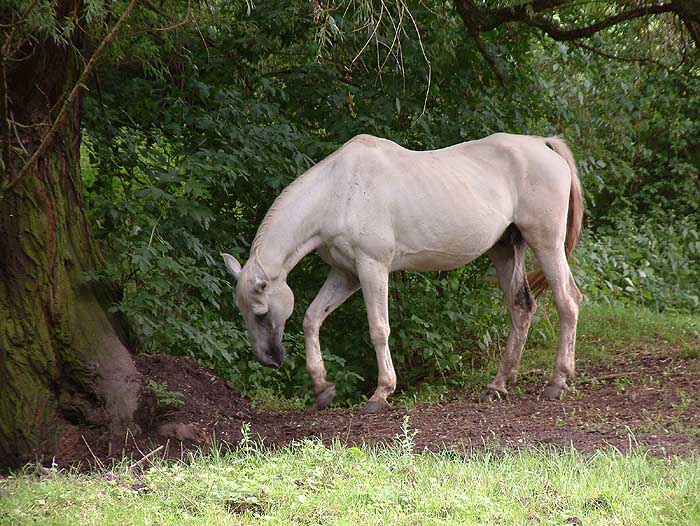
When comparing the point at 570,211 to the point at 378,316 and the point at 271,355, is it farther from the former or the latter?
the point at 271,355

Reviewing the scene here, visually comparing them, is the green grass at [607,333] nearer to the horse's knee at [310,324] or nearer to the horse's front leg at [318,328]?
the horse's front leg at [318,328]

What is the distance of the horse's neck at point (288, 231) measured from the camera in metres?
6.61

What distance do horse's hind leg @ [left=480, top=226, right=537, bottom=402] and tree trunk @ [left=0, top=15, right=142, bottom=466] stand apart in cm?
316

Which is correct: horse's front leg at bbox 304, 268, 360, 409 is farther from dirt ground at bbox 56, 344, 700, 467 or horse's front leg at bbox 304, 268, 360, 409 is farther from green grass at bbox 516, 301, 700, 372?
green grass at bbox 516, 301, 700, 372

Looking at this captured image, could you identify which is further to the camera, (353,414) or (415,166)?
(415,166)

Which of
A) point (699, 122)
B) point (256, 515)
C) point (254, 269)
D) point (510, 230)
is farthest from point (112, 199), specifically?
point (699, 122)

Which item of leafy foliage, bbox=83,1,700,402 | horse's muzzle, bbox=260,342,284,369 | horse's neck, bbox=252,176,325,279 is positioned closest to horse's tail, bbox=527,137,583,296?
leafy foliage, bbox=83,1,700,402

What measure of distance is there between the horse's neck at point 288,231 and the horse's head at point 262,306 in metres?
0.09

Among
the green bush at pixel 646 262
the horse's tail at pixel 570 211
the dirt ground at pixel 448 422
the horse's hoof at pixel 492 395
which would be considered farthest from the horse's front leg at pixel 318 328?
the green bush at pixel 646 262

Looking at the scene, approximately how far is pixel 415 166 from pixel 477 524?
3668 mm

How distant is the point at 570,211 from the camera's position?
7711mm

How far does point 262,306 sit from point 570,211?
2.79m

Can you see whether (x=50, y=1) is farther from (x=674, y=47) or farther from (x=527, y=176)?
(x=674, y=47)

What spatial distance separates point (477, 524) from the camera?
12.4ft
